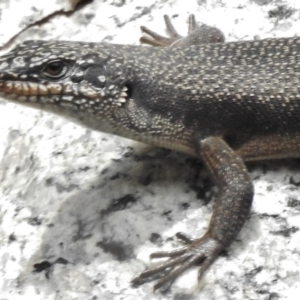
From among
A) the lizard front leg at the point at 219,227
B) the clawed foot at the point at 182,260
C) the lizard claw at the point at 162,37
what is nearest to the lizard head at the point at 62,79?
the lizard front leg at the point at 219,227

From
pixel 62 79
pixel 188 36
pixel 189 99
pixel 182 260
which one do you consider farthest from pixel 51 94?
pixel 188 36

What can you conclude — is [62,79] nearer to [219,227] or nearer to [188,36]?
[219,227]

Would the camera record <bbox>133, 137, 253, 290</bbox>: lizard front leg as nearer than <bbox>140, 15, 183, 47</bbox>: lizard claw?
Yes

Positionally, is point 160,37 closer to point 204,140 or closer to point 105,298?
point 204,140

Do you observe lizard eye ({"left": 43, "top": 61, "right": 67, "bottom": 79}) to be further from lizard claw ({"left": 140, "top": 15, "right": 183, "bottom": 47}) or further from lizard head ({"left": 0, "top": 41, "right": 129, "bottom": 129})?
lizard claw ({"left": 140, "top": 15, "right": 183, "bottom": 47})

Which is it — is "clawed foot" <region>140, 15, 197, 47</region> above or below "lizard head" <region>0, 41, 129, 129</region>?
below

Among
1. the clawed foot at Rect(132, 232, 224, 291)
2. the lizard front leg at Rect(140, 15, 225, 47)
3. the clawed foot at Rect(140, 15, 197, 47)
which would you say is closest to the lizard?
the clawed foot at Rect(132, 232, 224, 291)

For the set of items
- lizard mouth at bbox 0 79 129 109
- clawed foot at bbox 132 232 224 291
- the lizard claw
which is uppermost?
lizard mouth at bbox 0 79 129 109
